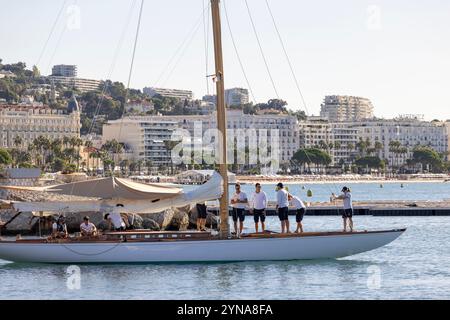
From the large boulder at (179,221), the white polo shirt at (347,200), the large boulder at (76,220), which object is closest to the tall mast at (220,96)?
the white polo shirt at (347,200)

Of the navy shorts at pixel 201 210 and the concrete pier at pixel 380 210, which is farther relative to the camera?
the concrete pier at pixel 380 210

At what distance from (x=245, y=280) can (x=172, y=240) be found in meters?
2.67

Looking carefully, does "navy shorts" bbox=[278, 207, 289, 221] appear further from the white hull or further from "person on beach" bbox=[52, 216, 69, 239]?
"person on beach" bbox=[52, 216, 69, 239]

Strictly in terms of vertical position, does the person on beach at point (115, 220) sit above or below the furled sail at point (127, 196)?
below

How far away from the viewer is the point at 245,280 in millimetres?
29047

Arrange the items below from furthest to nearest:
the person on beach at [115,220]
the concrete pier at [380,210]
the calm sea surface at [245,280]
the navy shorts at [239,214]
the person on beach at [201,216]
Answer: the concrete pier at [380,210] → the person on beach at [201,216] → the person on beach at [115,220] → the navy shorts at [239,214] → the calm sea surface at [245,280]

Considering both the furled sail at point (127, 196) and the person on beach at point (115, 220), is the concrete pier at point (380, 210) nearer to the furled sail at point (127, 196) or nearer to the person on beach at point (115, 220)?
the person on beach at point (115, 220)

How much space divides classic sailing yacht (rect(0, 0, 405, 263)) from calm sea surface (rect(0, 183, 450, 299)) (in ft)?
1.19

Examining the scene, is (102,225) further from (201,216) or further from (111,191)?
(111,191)

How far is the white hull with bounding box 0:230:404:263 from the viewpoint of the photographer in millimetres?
30547

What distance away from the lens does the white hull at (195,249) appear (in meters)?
30.5

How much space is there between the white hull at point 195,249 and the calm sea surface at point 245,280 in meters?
0.29
